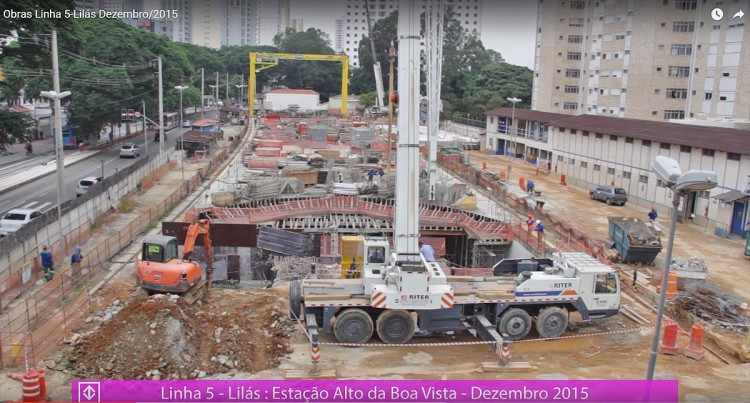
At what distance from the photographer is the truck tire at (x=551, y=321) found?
55.9 ft

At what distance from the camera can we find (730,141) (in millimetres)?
33438

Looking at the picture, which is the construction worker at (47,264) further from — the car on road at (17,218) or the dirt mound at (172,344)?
the car on road at (17,218)

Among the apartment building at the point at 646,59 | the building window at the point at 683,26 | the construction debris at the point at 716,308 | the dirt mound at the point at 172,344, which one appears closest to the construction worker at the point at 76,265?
the dirt mound at the point at 172,344

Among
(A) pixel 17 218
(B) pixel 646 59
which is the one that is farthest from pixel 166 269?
(B) pixel 646 59

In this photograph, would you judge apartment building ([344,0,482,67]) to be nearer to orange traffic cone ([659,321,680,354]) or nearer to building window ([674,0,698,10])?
building window ([674,0,698,10])

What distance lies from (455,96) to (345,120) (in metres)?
19.4

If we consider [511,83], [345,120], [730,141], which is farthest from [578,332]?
[511,83]

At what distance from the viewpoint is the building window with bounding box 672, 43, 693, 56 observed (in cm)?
5700

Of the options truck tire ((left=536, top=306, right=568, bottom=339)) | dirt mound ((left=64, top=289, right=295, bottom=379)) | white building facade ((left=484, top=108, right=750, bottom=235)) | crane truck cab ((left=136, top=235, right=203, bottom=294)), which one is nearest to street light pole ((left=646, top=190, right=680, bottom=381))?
truck tire ((left=536, top=306, right=568, bottom=339))

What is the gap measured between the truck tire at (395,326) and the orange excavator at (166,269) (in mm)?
5970

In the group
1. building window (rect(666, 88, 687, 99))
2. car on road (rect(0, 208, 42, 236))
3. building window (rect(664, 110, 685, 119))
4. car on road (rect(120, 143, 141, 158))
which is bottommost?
car on road (rect(0, 208, 42, 236))

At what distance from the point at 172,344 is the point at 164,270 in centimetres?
415

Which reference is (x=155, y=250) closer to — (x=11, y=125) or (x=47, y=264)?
(x=47, y=264)

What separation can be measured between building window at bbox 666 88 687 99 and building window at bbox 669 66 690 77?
1.24m
